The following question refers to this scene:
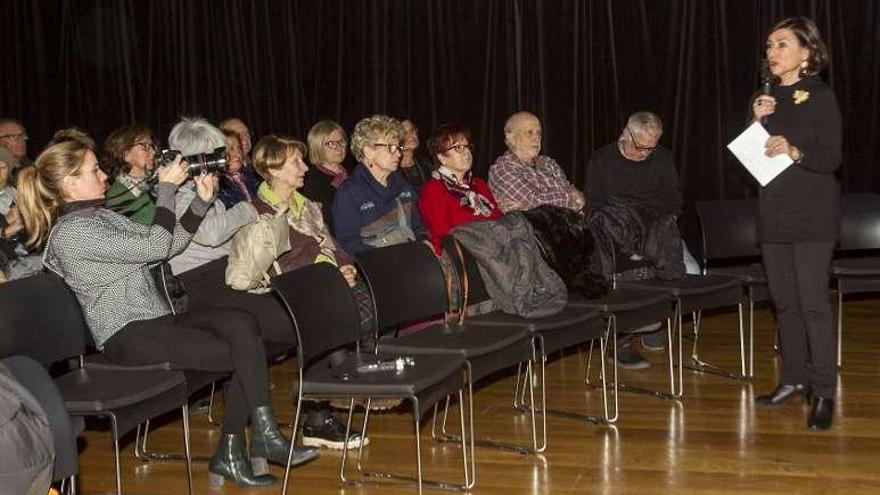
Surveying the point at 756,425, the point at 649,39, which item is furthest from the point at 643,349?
the point at 649,39

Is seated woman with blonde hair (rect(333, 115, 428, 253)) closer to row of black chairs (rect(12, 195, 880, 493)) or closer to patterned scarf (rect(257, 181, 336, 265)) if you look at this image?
patterned scarf (rect(257, 181, 336, 265))

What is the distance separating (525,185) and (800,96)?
1488mm

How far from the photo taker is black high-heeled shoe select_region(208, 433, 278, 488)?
4.28m

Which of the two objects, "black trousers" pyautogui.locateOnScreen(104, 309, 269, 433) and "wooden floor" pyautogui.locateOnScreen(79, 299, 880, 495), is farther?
"wooden floor" pyautogui.locateOnScreen(79, 299, 880, 495)

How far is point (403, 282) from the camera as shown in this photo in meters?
4.54

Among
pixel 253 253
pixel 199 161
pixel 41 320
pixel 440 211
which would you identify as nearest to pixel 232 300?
pixel 253 253

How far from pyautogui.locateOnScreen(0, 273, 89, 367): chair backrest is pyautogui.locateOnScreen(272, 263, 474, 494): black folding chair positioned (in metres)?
0.70

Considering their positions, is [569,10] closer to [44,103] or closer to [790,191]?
[790,191]

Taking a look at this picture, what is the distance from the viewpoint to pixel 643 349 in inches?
259

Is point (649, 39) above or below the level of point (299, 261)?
above

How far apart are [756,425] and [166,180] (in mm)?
2555

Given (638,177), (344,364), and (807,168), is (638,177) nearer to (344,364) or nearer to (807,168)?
(807,168)

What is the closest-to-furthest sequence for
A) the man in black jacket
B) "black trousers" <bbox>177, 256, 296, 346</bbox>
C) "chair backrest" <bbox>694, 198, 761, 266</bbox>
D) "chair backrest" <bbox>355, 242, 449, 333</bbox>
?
"chair backrest" <bbox>355, 242, 449, 333</bbox>, "black trousers" <bbox>177, 256, 296, 346</bbox>, the man in black jacket, "chair backrest" <bbox>694, 198, 761, 266</bbox>

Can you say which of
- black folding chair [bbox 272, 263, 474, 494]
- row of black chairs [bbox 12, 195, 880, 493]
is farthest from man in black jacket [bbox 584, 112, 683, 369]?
black folding chair [bbox 272, 263, 474, 494]
